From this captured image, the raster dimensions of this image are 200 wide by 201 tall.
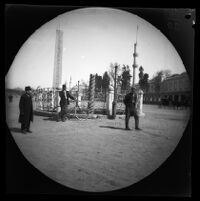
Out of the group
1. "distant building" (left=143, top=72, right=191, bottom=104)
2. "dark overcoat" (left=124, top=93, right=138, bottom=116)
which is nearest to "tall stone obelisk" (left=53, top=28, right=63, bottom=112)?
"dark overcoat" (left=124, top=93, right=138, bottom=116)

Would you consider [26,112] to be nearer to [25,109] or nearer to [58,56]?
A: [25,109]

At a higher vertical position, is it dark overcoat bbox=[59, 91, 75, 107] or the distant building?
the distant building

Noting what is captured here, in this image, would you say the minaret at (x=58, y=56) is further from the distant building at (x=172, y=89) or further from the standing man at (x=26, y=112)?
the distant building at (x=172, y=89)

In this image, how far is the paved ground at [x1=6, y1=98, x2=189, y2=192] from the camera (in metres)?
2.82

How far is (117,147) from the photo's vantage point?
2852 millimetres

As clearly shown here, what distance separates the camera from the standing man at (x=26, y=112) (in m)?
2.89

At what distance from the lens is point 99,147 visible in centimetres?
285

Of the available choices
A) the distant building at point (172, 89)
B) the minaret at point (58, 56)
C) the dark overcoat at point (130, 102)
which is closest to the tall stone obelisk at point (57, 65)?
the minaret at point (58, 56)

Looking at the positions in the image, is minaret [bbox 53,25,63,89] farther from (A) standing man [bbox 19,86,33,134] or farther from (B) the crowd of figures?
(B) the crowd of figures

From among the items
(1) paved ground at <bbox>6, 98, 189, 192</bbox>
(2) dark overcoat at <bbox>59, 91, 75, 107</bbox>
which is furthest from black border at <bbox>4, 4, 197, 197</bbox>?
(2) dark overcoat at <bbox>59, 91, 75, 107</bbox>

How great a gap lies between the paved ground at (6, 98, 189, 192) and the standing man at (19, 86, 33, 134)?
0.07 m

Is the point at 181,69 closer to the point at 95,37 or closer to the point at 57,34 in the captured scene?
the point at 95,37

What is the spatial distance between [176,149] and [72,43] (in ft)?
6.92

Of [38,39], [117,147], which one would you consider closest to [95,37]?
[38,39]
